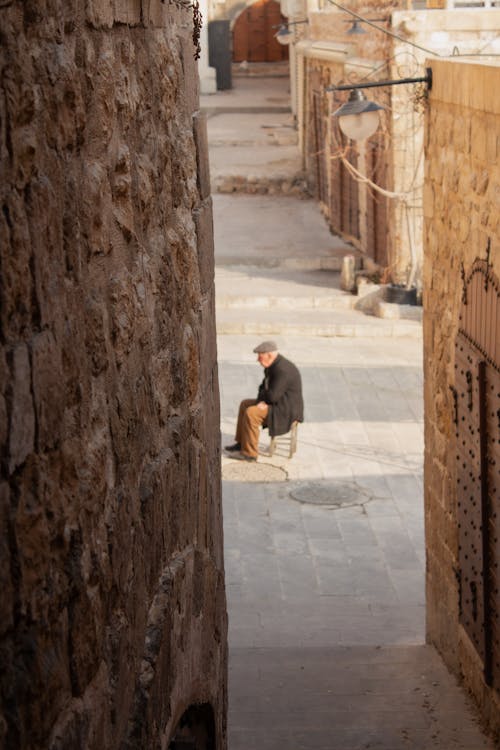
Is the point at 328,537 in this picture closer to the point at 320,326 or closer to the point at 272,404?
the point at 272,404

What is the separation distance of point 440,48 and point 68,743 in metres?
14.4

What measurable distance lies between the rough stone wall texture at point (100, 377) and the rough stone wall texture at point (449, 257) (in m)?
2.17

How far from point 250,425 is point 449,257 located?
16.7ft

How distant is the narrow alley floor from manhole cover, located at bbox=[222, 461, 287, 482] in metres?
0.02

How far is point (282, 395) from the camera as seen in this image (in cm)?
1147

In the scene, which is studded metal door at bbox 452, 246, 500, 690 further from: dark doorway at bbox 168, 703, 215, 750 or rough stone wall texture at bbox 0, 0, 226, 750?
rough stone wall texture at bbox 0, 0, 226, 750

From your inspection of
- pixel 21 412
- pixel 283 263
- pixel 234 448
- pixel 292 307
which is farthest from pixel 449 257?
pixel 283 263

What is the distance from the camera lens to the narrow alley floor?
22.3 ft

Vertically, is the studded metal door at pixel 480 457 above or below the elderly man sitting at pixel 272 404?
above

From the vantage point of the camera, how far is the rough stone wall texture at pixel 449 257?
5824 mm

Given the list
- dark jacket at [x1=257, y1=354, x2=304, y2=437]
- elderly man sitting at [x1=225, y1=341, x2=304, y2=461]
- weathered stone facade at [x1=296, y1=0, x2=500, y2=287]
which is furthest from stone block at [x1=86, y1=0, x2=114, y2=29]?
weathered stone facade at [x1=296, y1=0, x2=500, y2=287]

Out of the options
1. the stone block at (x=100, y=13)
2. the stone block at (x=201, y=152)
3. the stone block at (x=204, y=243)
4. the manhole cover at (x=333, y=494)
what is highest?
the stone block at (x=100, y=13)

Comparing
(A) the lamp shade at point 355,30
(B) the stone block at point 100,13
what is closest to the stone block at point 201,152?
(B) the stone block at point 100,13

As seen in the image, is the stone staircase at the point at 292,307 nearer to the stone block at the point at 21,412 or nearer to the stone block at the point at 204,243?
the stone block at the point at 204,243
